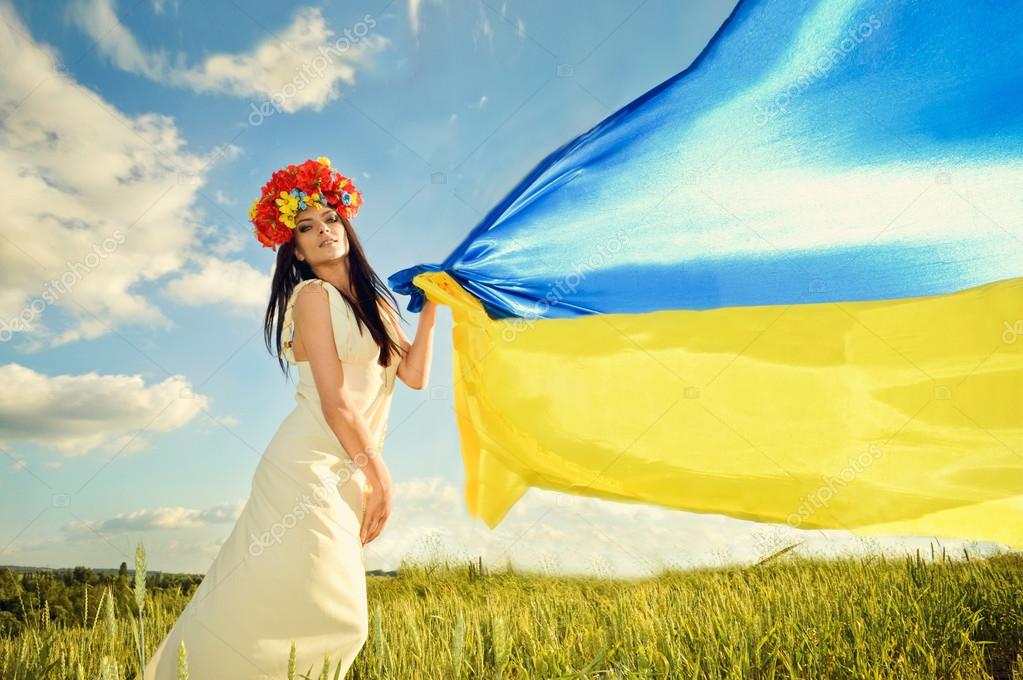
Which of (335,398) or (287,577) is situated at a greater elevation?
(335,398)

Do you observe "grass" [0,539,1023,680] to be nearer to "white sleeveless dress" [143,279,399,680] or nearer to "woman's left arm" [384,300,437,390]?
"white sleeveless dress" [143,279,399,680]

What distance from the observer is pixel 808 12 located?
3172 mm

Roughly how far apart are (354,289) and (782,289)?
1.89 meters

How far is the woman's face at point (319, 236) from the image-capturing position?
10.00ft

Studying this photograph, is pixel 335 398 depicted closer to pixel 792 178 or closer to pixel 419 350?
pixel 419 350

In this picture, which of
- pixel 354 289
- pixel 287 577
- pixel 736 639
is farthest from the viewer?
pixel 354 289

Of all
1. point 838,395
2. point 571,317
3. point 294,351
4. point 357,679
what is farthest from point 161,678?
point 838,395

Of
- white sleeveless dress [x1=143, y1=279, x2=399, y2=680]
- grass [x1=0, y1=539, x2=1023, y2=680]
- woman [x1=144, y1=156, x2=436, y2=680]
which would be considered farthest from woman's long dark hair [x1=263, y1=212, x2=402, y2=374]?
grass [x1=0, y1=539, x2=1023, y2=680]

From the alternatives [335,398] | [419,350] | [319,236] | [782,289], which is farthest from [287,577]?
[782,289]

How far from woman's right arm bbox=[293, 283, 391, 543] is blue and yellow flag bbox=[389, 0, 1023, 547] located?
1.68ft

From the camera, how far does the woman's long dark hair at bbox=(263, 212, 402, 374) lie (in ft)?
9.33

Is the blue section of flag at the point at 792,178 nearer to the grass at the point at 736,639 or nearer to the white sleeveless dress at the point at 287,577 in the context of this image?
the white sleeveless dress at the point at 287,577

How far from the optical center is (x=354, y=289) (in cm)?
301

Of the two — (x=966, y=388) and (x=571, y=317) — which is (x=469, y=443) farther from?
(x=966, y=388)
